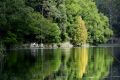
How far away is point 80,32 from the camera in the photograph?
72.8 metres

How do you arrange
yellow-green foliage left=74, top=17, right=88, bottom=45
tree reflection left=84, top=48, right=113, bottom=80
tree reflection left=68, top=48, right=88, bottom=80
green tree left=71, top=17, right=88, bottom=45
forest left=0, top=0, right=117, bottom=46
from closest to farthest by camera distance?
tree reflection left=84, top=48, right=113, bottom=80
tree reflection left=68, top=48, right=88, bottom=80
forest left=0, top=0, right=117, bottom=46
green tree left=71, top=17, right=88, bottom=45
yellow-green foliage left=74, top=17, right=88, bottom=45

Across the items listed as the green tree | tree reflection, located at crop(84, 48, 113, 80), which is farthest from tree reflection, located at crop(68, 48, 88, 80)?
the green tree

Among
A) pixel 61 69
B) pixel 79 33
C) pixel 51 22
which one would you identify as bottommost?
pixel 61 69

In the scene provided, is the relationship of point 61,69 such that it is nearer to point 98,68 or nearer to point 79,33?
point 98,68

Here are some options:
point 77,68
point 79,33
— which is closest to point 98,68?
point 77,68

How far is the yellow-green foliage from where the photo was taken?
7244 centimetres

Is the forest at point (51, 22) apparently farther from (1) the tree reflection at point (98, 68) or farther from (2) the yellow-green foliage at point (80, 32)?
(1) the tree reflection at point (98, 68)

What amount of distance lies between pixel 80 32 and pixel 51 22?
796 cm

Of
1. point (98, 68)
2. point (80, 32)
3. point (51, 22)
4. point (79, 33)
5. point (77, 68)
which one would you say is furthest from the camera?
point (80, 32)

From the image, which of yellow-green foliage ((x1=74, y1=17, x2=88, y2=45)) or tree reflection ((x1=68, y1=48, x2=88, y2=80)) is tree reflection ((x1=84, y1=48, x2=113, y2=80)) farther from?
yellow-green foliage ((x1=74, y1=17, x2=88, y2=45))

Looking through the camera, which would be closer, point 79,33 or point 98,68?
point 98,68

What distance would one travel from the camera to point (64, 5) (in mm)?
72312

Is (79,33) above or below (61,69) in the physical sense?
above

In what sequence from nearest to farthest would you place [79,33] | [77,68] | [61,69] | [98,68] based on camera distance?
[61,69] → [98,68] → [77,68] → [79,33]
